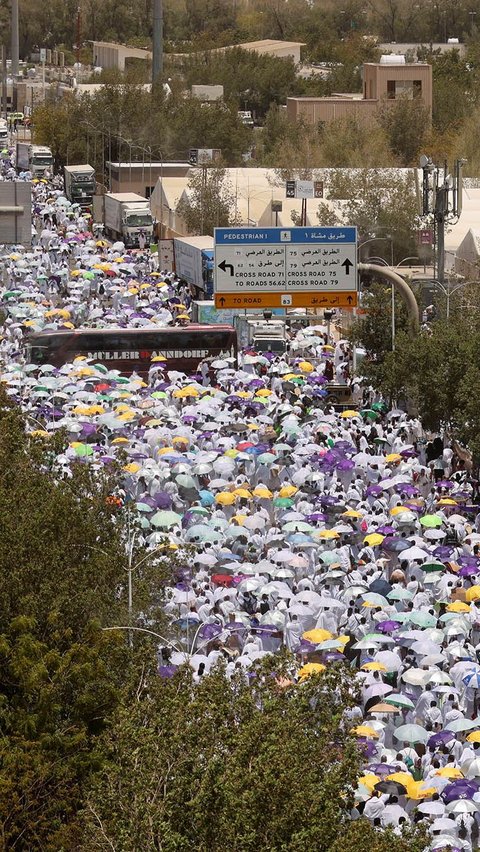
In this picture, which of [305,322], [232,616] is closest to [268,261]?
[305,322]

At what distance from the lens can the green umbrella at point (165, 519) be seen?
24094mm

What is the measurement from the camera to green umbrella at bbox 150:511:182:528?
2409 centimetres

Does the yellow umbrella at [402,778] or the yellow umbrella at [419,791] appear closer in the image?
the yellow umbrella at [419,791]

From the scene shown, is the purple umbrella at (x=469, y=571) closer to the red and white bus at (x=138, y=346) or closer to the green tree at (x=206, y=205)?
the red and white bus at (x=138, y=346)

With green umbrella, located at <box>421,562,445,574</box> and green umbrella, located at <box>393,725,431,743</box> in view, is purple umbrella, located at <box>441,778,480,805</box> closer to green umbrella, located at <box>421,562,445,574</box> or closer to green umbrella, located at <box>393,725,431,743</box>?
green umbrella, located at <box>393,725,431,743</box>

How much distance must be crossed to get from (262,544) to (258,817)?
41.2 ft

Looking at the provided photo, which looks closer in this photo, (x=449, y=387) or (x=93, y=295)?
(x=449, y=387)

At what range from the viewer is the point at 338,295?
1468 inches

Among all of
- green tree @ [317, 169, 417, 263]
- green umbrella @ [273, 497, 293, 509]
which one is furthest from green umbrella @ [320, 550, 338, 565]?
green tree @ [317, 169, 417, 263]

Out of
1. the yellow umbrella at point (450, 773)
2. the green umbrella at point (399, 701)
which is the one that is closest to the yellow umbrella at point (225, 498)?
the green umbrella at point (399, 701)

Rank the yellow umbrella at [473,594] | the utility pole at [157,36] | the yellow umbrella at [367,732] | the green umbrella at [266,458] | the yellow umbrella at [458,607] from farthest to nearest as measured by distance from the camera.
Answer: the utility pole at [157,36]
the green umbrella at [266,458]
the yellow umbrella at [473,594]
the yellow umbrella at [458,607]
the yellow umbrella at [367,732]

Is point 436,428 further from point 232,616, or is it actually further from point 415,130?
point 415,130

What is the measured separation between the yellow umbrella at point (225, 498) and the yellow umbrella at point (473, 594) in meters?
5.32

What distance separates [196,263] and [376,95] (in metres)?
35.7
